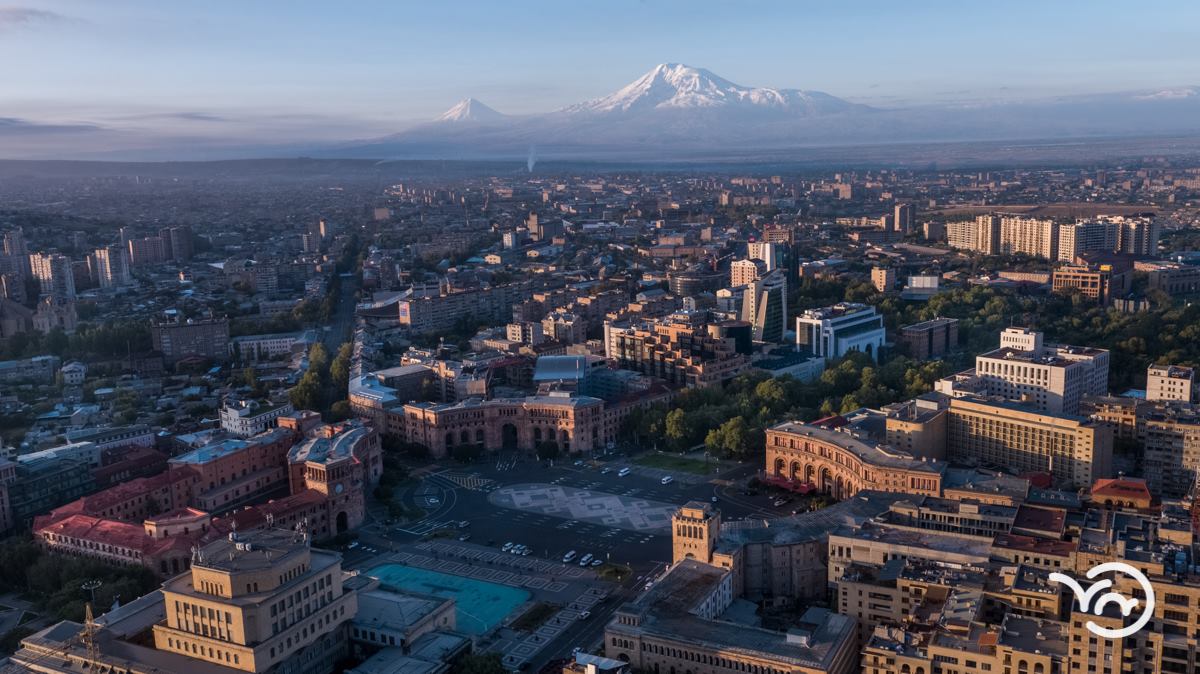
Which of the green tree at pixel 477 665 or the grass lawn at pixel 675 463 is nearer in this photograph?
the green tree at pixel 477 665

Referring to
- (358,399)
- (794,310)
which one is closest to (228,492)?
(358,399)

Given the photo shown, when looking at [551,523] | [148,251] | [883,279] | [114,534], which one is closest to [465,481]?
[551,523]

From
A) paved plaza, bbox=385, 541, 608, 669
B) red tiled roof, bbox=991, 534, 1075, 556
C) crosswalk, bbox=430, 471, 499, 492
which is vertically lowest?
crosswalk, bbox=430, 471, 499, 492

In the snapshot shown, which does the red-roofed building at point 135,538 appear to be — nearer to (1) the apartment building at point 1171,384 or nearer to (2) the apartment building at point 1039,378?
(2) the apartment building at point 1039,378

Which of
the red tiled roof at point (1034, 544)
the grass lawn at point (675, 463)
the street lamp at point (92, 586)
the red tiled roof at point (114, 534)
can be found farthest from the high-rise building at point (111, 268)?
the red tiled roof at point (1034, 544)

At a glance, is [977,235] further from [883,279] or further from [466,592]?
Answer: [466,592]

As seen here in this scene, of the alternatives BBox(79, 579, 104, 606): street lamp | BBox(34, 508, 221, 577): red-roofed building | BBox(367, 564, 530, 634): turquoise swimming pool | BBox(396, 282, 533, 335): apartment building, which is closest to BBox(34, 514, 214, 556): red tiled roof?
BBox(34, 508, 221, 577): red-roofed building

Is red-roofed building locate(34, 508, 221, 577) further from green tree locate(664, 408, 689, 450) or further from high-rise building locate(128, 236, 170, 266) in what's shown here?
high-rise building locate(128, 236, 170, 266)
